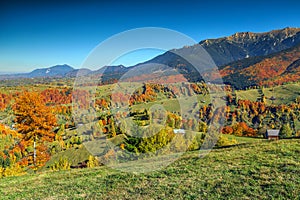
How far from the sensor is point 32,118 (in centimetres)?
2681

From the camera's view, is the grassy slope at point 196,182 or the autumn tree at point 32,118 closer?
the grassy slope at point 196,182

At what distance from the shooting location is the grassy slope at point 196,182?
→ 31.5 ft

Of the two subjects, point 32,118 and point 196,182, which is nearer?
point 196,182

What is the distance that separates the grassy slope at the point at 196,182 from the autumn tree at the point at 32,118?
12545 mm

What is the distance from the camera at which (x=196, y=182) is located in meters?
11.0

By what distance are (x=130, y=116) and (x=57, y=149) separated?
298 feet

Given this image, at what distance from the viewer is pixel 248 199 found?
346 inches

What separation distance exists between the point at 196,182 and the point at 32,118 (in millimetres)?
21567

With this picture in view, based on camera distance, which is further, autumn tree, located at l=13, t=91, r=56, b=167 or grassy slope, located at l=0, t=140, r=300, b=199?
autumn tree, located at l=13, t=91, r=56, b=167

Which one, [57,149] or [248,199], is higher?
[248,199]

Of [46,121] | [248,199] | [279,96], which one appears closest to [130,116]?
[248,199]

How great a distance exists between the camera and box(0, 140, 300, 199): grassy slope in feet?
31.5

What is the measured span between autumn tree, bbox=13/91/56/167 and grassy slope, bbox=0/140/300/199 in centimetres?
1255

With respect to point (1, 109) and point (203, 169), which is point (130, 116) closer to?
point (203, 169)
